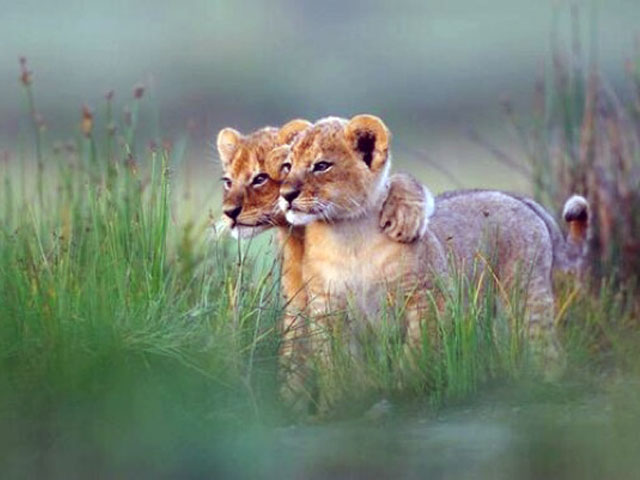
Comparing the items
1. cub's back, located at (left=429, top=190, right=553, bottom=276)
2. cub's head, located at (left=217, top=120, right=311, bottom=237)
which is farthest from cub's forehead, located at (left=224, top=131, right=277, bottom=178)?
cub's back, located at (left=429, top=190, right=553, bottom=276)

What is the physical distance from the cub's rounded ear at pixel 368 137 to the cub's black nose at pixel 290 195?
32cm

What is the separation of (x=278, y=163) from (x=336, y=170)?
0.23 m

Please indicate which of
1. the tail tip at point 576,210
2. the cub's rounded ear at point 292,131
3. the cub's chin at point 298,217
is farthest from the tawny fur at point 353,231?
the tail tip at point 576,210

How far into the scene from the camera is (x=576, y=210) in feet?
30.8

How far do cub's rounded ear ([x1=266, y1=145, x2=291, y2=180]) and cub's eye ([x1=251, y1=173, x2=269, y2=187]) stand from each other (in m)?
0.02

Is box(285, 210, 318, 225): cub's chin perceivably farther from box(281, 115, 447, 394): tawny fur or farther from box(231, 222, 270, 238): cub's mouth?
box(231, 222, 270, 238): cub's mouth

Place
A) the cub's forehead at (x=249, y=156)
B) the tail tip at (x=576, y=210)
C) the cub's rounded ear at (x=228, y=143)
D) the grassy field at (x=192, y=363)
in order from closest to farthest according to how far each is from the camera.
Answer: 1. the grassy field at (x=192, y=363)
2. the cub's forehead at (x=249, y=156)
3. the cub's rounded ear at (x=228, y=143)
4. the tail tip at (x=576, y=210)

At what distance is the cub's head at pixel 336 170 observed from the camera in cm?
838

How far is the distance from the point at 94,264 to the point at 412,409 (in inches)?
43.9

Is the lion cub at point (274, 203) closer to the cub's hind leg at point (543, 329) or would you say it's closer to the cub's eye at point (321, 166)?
the cub's eye at point (321, 166)

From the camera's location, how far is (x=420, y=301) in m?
8.49

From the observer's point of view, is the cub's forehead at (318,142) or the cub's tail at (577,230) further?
the cub's tail at (577,230)

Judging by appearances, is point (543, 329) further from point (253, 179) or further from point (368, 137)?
point (253, 179)

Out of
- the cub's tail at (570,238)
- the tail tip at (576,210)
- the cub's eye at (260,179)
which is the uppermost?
the cub's eye at (260,179)
